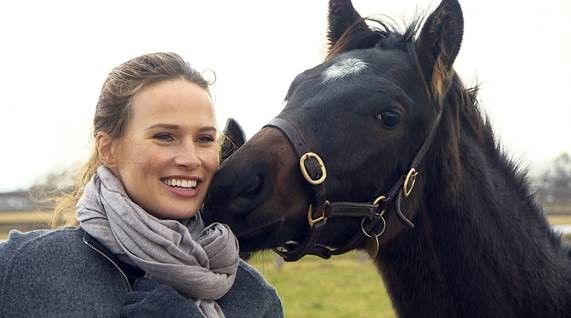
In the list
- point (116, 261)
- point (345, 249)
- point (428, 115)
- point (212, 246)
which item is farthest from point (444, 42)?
point (116, 261)

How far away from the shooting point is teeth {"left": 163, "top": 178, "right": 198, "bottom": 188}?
239 centimetres

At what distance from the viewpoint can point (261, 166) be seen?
2.79m

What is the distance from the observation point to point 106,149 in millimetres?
2467

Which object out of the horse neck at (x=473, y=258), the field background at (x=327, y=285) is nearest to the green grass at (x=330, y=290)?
the field background at (x=327, y=285)

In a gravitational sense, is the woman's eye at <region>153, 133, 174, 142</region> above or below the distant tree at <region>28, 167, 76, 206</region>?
above

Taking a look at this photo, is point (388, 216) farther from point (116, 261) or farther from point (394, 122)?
point (116, 261)

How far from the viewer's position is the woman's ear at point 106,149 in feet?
8.03

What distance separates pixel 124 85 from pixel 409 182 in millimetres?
1413

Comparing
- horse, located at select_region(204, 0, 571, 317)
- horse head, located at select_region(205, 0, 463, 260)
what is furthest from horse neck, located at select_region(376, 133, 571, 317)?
horse head, located at select_region(205, 0, 463, 260)

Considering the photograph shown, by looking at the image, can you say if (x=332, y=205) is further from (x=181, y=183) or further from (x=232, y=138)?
(x=181, y=183)

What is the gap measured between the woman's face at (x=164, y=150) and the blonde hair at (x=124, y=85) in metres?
0.03

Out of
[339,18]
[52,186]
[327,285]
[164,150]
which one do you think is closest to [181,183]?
[164,150]

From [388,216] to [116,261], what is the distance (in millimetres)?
1384

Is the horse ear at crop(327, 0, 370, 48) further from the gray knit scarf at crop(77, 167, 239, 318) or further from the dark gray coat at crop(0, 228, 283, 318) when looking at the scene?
the dark gray coat at crop(0, 228, 283, 318)
